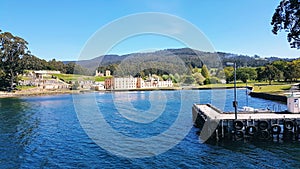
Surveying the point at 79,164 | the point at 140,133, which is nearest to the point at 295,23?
the point at 140,133

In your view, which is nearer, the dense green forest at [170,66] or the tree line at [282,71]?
the tree line at [282,71]

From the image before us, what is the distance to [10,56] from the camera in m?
112

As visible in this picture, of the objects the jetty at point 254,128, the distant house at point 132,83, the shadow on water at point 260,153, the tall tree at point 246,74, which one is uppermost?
the tall tree at point 246,74

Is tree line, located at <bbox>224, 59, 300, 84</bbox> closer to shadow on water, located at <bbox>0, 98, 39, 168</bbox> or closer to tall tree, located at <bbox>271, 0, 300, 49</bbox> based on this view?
tall tree, located at <bbox>271, 0, 300, 49</bbox>

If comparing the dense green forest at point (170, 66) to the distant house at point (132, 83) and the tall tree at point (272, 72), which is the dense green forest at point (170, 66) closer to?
the tall tree at point (272, 72)

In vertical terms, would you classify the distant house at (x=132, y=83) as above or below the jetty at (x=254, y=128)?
above

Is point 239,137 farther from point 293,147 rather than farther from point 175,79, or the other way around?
point 175,79

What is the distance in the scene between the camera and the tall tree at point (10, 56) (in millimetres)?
108000

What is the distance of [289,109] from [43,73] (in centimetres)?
16763

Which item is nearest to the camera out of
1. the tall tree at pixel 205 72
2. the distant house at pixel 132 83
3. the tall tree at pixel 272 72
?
the tall tree at pixel 272 72

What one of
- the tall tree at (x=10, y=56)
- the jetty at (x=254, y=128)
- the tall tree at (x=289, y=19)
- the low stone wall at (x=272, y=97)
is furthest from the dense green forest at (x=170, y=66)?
the jetty at (x=254, y=128)

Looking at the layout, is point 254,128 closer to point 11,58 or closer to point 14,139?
point 14,139

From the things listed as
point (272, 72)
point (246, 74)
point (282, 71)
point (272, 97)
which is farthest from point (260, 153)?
point (246, 74)

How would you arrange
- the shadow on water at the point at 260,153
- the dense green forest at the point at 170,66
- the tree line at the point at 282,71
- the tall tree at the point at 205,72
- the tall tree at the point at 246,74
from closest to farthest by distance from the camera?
the shadow on water at the point at 260,153, the tree line at the point at 282,71, the dense green forest at the point at 170,66, the tall tree at the point at 246,74, the tall tree at the point at 205,72
